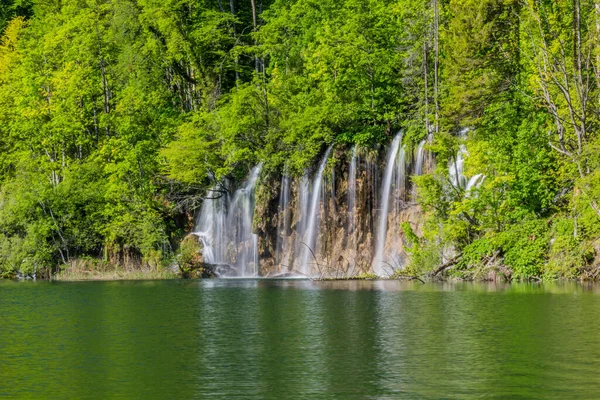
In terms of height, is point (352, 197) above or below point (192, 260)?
above

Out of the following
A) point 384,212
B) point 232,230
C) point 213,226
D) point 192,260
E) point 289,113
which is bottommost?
point 192,260

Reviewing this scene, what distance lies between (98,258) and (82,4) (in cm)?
2043

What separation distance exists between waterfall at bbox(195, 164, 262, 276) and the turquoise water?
20.2 metres

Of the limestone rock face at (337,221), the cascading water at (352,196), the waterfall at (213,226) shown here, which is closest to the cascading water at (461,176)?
the limestone rock face at (337,221)

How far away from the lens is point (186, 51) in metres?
58.3

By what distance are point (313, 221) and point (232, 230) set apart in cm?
604

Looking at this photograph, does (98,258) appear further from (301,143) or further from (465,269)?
(465,269)

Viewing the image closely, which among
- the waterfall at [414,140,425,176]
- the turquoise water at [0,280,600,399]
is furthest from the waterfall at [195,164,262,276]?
the turquoise water at [0,280,600,399]

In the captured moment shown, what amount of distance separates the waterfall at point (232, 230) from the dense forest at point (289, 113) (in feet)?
3.89

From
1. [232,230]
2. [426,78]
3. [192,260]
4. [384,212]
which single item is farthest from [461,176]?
[192,260]

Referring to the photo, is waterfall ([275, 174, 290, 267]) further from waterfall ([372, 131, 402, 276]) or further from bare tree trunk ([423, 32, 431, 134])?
bare tree trunk ([423, 32, 431, 134])

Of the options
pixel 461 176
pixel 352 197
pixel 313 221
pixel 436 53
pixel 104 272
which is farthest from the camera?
pixel 104 272

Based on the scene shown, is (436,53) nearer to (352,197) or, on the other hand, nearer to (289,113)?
(352,197)

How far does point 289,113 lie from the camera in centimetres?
5084
